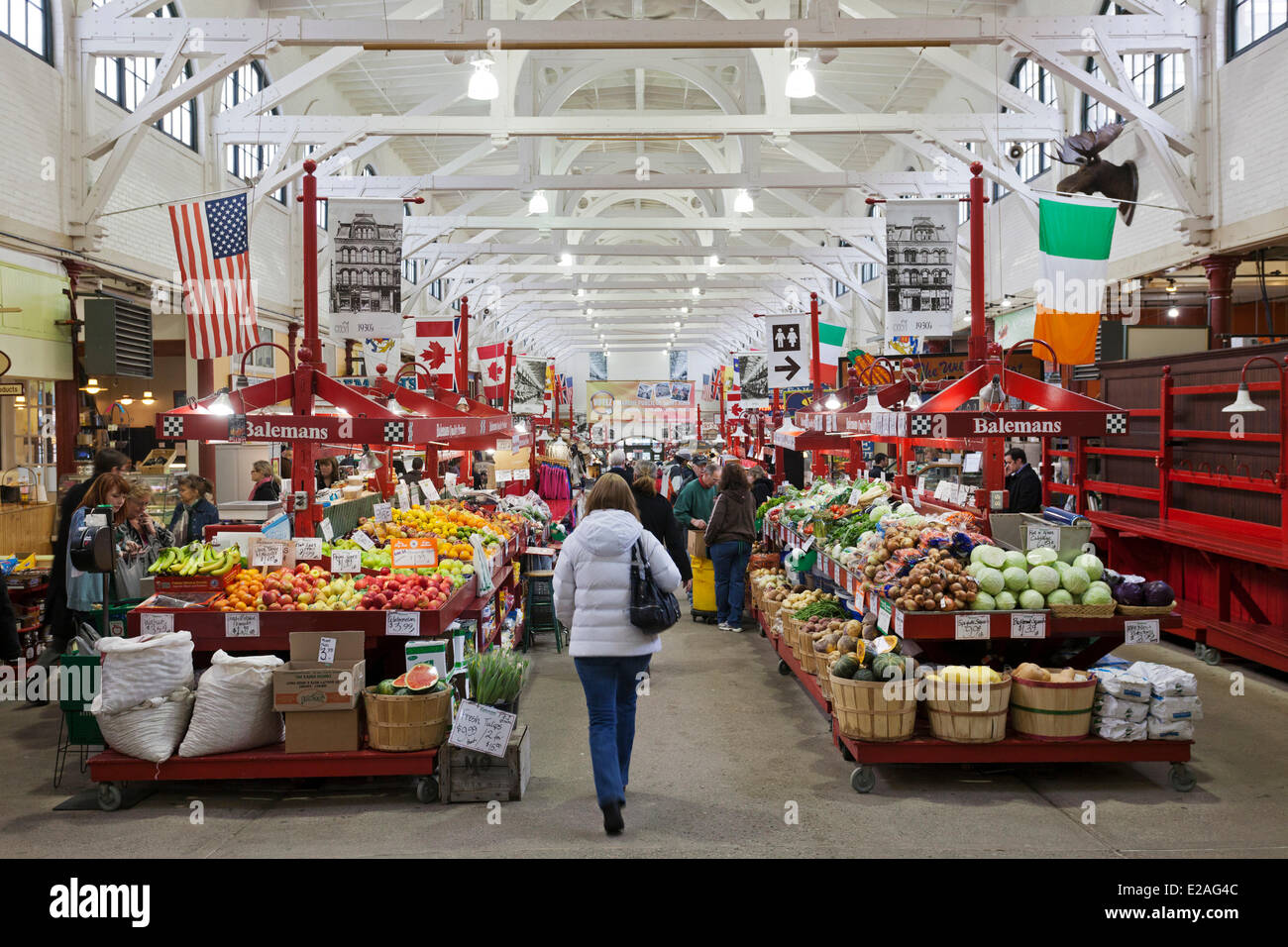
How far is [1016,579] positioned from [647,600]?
2.09 metres

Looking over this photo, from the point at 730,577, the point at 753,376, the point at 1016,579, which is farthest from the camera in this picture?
the point at 753,376

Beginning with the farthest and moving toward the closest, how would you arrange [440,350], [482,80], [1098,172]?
[440,350], [1098,172], [482,80]

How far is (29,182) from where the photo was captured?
10375 millimetres

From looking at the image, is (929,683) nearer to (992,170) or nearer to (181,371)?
(992,170)

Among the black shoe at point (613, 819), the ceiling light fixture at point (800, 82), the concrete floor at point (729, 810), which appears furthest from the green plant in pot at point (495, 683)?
the ceiling light fixture at point (800, 82)

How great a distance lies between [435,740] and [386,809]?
0.40m

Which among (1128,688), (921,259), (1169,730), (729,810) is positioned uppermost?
(921,259)

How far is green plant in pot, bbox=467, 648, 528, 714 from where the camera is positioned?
514cm

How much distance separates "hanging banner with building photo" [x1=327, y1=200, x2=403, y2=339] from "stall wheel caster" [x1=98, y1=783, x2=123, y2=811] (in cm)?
633

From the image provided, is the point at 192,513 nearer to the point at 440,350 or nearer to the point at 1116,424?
the point at 440,350

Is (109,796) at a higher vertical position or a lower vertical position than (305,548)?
lower

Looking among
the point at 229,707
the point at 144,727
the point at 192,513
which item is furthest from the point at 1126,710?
the point at 192,513

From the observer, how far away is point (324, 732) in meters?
5.09
